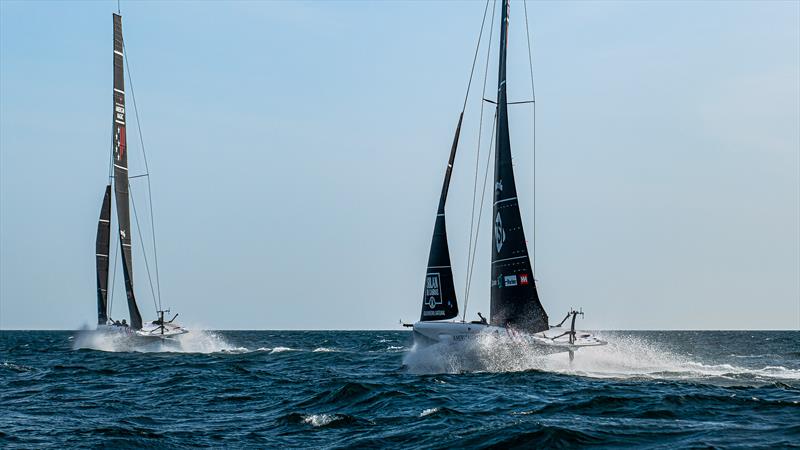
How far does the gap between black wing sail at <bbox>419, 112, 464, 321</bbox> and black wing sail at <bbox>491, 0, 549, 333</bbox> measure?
1499 millimetres

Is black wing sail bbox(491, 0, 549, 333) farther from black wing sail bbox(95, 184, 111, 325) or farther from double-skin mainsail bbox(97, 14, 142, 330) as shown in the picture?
black wing sail bbox(95, 184, 111, 325)

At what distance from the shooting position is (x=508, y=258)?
3203cm

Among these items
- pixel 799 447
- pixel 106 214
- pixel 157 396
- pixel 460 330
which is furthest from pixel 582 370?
pixel 106 214

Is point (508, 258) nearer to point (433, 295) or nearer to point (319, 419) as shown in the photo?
point (433, 295)

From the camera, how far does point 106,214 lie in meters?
58.2

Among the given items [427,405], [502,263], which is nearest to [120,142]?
[502,263]

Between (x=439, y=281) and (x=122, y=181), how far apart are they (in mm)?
30264

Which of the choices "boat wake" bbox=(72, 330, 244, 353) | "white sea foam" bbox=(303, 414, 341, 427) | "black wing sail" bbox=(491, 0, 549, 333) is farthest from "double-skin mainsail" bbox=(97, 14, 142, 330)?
"white sea foam" bbox=(303, 414, 341, 427)

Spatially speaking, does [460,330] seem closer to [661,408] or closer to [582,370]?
[582,370]

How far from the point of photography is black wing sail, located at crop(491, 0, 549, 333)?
3138 cm

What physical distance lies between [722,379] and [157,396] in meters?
15.6

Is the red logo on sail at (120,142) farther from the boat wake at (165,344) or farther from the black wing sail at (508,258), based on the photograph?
the black wing sail at (508,258)

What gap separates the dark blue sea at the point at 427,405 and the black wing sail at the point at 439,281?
174 centimetres

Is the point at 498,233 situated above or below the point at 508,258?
above
